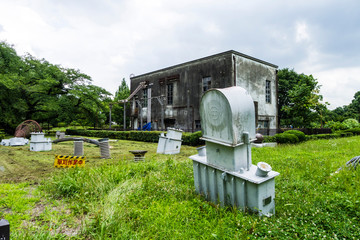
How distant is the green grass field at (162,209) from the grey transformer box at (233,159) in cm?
23

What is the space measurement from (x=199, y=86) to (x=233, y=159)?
18421mm

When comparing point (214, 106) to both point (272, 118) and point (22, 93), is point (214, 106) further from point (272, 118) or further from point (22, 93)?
point (22, 93)

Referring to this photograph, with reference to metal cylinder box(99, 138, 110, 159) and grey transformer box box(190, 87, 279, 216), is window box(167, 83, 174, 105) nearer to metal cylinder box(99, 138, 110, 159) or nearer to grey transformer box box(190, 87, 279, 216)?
metal cylinder box(99, 138, 110, 159)

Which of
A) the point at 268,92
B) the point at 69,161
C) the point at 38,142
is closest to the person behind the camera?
the point at 69,161

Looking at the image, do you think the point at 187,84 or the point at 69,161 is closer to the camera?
the point at 69,161

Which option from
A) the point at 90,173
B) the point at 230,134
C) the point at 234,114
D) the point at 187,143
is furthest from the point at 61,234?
the point at 187,143

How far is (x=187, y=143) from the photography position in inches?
567

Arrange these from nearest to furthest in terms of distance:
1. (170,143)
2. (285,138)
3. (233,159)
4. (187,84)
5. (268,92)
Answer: (233,159)
(170,143)
(285,138)
(268,92)
(187,84)

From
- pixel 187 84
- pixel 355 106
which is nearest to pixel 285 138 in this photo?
pixel 187 84

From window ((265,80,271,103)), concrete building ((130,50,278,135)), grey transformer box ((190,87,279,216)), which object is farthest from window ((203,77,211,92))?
grey transformer box ((190,87,279,216))

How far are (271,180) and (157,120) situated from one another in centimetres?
2209

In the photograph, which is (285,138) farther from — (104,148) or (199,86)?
(199,86)

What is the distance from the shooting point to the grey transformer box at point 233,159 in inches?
120

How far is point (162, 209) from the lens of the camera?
3.30m
